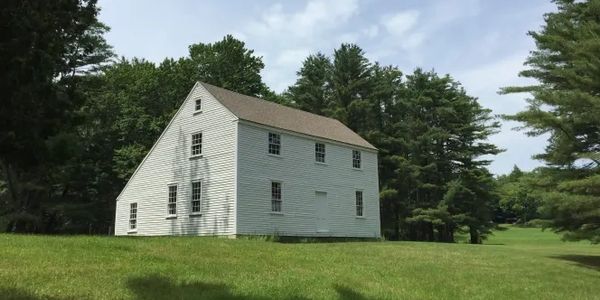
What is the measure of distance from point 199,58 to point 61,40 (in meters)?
43.2

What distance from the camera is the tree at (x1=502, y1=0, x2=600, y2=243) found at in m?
20.8

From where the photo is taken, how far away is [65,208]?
45406 mm

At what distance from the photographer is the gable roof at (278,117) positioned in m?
28.3

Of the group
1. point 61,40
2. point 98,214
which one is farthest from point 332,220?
point 98,214

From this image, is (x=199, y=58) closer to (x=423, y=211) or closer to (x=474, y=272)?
(x=423, y=211)

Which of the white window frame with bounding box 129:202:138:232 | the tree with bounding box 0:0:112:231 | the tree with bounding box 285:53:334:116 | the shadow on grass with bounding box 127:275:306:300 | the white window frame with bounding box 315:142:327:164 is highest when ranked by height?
the tree with bounding box 285:53:334:116

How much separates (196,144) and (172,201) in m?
3.38

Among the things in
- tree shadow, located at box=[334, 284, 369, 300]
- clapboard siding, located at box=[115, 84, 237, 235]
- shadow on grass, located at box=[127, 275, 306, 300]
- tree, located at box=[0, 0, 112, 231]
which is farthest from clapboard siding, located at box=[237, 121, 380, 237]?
shadow on grass, located at box=[127, 275, 306, 300]

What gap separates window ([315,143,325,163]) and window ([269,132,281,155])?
287 centimetres

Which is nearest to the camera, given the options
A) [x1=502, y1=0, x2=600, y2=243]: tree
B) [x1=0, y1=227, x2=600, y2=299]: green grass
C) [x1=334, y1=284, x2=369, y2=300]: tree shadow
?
[x1=0, y1=227, x2=600, y2=299]: green grass

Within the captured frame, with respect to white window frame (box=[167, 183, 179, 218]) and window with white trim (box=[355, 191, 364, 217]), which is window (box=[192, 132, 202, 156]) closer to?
white window frame (box=[167, 183, 179, 218])

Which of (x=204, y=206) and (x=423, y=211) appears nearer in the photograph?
(x=204, y=206)

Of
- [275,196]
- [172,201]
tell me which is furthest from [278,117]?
[172,201]

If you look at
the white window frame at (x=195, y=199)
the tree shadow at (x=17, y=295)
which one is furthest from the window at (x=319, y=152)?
the tree shadow at (x=17, y=295)
